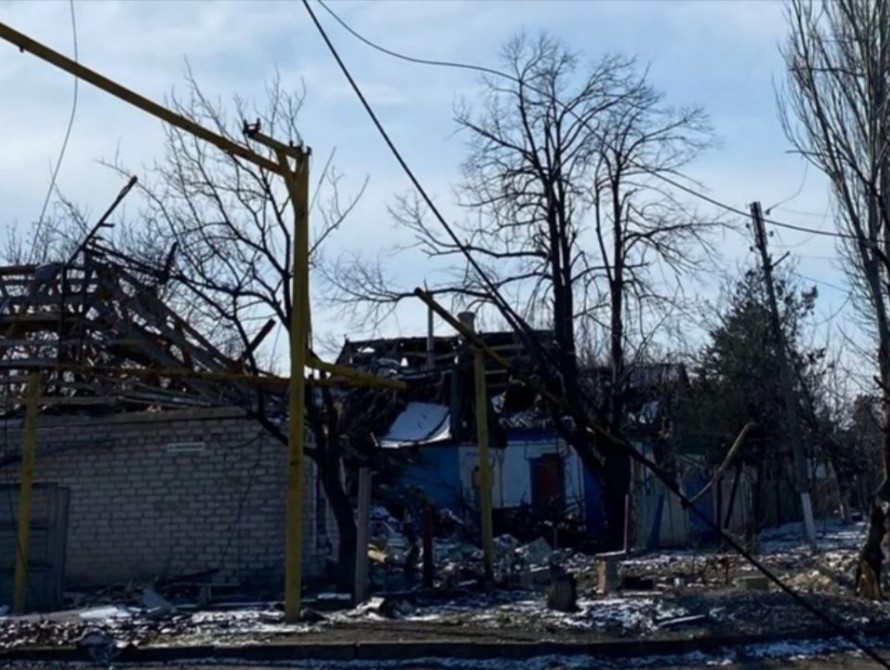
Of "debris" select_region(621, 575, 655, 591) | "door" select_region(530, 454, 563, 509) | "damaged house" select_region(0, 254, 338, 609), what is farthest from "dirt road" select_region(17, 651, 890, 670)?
"door" select_region(530, 454, 563, 509)

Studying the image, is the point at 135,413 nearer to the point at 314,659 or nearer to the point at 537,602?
the point at 537,602

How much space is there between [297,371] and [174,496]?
943 cm

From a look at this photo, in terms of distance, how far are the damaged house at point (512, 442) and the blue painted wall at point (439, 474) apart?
0.03 metres

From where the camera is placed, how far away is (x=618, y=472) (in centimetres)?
3123

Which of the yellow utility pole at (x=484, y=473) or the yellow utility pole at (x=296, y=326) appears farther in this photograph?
the yellow utility pole at (x=484, y=473)

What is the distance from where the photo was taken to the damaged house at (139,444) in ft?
70.4

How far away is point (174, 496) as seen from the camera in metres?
23.2

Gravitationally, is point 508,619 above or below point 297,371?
below

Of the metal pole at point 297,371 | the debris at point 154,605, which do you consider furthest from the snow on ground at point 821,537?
the metal pole at point 297,371

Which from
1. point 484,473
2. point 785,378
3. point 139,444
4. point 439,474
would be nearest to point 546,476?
point 439,474

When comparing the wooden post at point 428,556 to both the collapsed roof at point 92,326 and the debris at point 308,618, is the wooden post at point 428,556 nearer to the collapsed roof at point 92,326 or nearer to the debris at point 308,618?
the debris at point 308,618

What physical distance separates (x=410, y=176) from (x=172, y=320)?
1071 cm

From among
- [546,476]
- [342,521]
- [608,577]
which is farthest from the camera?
[546,476]

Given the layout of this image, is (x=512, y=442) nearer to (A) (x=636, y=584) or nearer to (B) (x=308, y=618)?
(A) (x=636, y=584)
